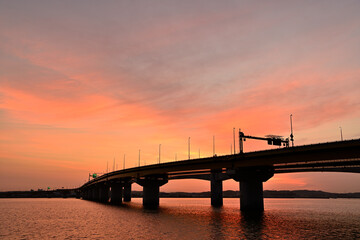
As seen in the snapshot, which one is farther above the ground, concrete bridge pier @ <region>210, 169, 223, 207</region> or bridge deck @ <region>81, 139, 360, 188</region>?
bridge deck @ <region>81, 139, 360, 188</region>

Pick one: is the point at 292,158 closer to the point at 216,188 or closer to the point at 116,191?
the point at 216,188

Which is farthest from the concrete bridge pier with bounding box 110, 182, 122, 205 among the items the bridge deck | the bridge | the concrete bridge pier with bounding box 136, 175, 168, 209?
the bridge deck

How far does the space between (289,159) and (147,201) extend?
76294 mm

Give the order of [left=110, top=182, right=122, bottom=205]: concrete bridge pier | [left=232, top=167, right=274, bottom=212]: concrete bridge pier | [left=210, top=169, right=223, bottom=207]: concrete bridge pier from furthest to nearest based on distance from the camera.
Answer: [left=110, top=182, right=122, bottom=205]: concrete bridge pier < [left=210, top=169, right=223, bottom=207]: concrete bridge pier < [left=232, top=167, right=274, bottom=212]: concrete bridge pier

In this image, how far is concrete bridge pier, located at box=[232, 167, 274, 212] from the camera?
274ft

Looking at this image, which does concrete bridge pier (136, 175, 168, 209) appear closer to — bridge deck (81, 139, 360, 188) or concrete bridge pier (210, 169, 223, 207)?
bridge deck (81, 139, 360, 188)

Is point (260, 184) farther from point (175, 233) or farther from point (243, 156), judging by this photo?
point (175, 233)

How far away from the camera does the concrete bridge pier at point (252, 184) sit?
83625 mm

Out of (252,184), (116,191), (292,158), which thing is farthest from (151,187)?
(292,158)

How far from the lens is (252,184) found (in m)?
83.8

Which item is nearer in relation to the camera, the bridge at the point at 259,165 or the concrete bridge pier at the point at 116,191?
the bridge at the point at 259,165

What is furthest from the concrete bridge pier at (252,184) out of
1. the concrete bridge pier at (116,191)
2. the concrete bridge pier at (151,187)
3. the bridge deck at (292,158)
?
the concrete bridge pier at (116,191)

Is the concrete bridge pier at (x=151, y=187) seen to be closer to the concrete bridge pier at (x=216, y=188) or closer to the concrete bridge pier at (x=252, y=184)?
the concrete bridge pier at (x=216, y=188)

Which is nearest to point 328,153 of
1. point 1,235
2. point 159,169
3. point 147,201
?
point 1,235
